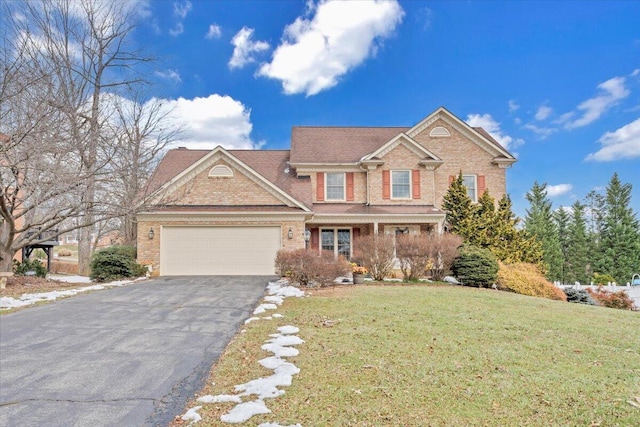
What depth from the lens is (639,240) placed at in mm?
29219

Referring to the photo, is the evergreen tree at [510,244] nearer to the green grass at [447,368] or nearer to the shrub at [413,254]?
the shrub at [413,254]

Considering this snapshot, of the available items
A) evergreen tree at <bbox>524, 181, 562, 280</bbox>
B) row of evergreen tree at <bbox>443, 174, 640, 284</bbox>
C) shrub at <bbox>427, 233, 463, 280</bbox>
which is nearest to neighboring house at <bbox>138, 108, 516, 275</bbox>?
shrub at <bbox>427, 233, 463, 280</bbox>

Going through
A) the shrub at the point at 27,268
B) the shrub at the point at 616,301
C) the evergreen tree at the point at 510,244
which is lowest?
the shrub at the point at 616,301

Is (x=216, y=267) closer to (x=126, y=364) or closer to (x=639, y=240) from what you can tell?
(x=126, y=364)

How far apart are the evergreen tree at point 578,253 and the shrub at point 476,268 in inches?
828

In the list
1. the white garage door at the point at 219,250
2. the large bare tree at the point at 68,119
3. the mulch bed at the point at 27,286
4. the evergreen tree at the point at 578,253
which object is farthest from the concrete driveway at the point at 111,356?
the evergreen tree at the point at 578,253

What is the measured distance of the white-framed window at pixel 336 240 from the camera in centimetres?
1961

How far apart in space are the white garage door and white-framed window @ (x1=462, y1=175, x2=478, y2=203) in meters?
10.5

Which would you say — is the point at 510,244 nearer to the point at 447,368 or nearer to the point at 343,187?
the point at 343,187

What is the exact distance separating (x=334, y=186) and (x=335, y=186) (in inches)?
2.0

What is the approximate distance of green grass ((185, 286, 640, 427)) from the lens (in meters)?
3.50

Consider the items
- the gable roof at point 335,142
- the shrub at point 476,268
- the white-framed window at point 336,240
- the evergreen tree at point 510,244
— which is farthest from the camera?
the gable roof at point 335,142

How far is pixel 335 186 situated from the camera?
66.7 ft

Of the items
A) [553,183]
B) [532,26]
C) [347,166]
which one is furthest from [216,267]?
[553,183]
